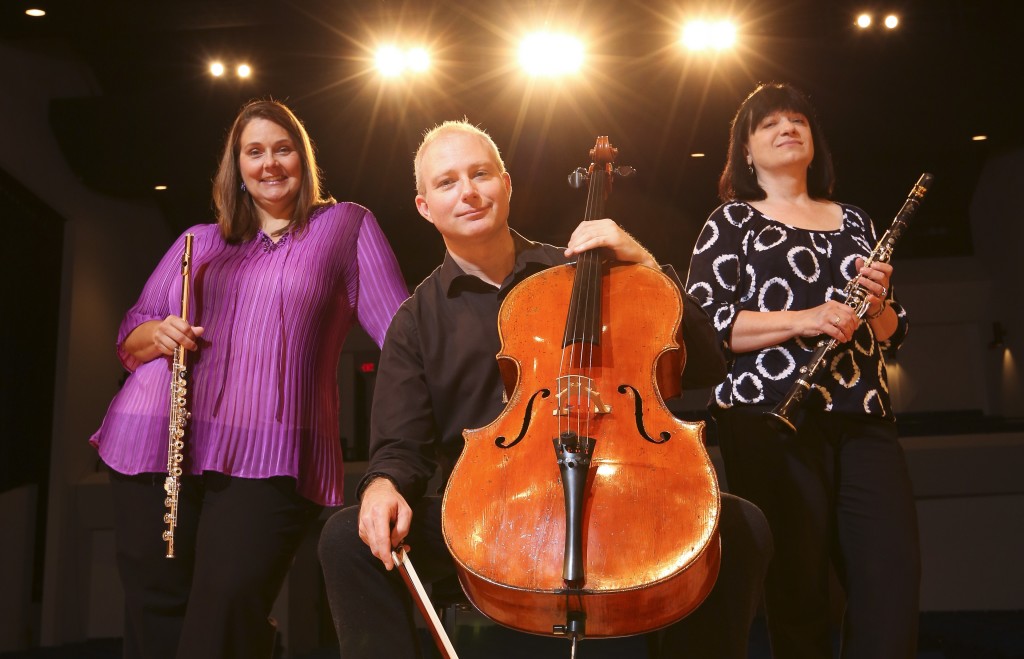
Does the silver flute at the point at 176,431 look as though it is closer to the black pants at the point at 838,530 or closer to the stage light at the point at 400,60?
the black pants at the point at 838,530

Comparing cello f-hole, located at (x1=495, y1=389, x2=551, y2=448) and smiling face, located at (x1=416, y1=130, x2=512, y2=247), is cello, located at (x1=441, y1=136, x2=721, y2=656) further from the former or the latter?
smiling face, located at (x1=416, y1=130, x2=512, y2=247)

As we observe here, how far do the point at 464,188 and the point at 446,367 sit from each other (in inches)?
13.5

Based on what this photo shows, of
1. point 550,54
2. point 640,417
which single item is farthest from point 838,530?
point 550,54

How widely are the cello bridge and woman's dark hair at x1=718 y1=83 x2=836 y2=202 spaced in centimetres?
85

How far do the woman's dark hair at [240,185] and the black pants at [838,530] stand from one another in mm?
1076

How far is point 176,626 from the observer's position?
1.66 metres

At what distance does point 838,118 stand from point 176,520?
3.82 metres

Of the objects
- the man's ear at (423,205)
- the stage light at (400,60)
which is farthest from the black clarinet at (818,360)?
the stage light at (400,60)

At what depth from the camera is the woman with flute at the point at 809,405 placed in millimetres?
1598

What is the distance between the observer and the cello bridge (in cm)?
128

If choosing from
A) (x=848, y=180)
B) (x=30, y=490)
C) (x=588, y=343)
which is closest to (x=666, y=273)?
(x=588, y=343)

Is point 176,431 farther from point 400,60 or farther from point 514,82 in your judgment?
point 514,82

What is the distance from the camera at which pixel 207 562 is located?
158 centimetres

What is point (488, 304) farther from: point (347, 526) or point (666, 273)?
point (347, 526)
